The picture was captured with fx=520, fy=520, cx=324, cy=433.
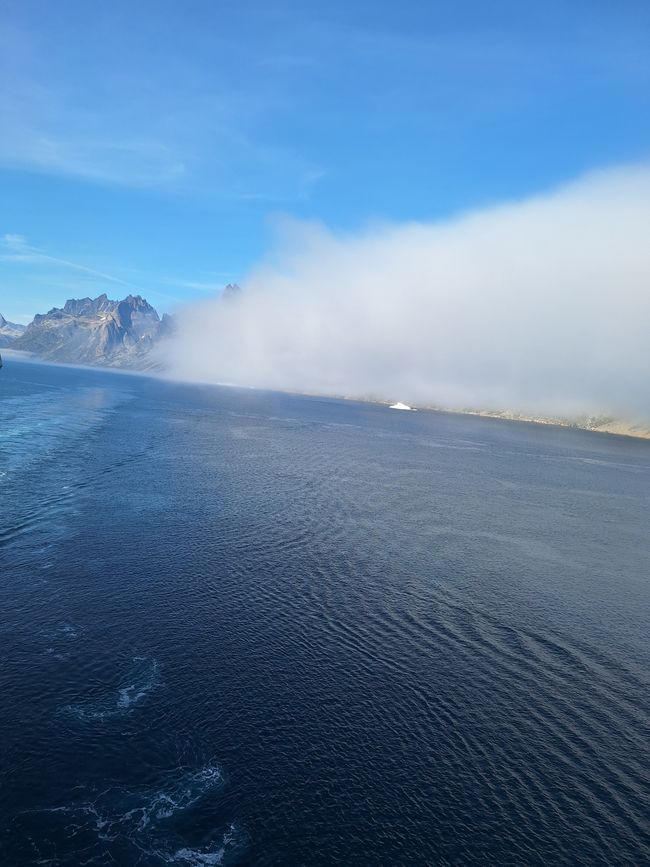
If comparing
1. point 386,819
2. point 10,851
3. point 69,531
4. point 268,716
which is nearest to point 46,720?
point 10,851

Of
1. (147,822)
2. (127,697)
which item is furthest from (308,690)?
(147,822)

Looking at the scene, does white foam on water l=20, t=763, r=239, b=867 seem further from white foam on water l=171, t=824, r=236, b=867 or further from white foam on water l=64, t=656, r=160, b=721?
white foam on water l=64, t=656, r=160, b=721

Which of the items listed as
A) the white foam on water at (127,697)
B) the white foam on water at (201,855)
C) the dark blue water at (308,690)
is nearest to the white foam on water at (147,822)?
the white foam on water at (201,855)

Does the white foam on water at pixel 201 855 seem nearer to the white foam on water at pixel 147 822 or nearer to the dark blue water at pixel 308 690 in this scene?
the white foam on water at pixel 147 822

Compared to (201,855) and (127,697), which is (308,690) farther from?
(201,855)

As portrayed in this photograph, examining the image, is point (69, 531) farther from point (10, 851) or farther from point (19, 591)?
point (10, 851)

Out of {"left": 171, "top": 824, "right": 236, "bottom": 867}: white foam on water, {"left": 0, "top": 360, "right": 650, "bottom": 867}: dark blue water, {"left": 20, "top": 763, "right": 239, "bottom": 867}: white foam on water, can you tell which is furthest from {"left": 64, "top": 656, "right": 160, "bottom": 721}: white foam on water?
{"left": 171, "top": 824, "right": 236, "bottom": 867}: white foam on water

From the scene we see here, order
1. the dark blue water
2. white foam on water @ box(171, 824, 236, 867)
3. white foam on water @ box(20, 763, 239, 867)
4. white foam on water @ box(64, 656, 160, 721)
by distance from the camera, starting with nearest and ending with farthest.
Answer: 1. white foam on water @ box(171, 824, 236, 867)
2. white foam on water @ box(20, 763, 239, 867)
3. the dark blue water
4. white foam on water @ box(64, 656, 160, 721)

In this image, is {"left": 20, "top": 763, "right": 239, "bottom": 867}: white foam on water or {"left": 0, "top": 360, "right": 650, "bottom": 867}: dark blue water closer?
{"left": 20, "top": 763, "right": 239, "bottom": 867}: white foam on water
